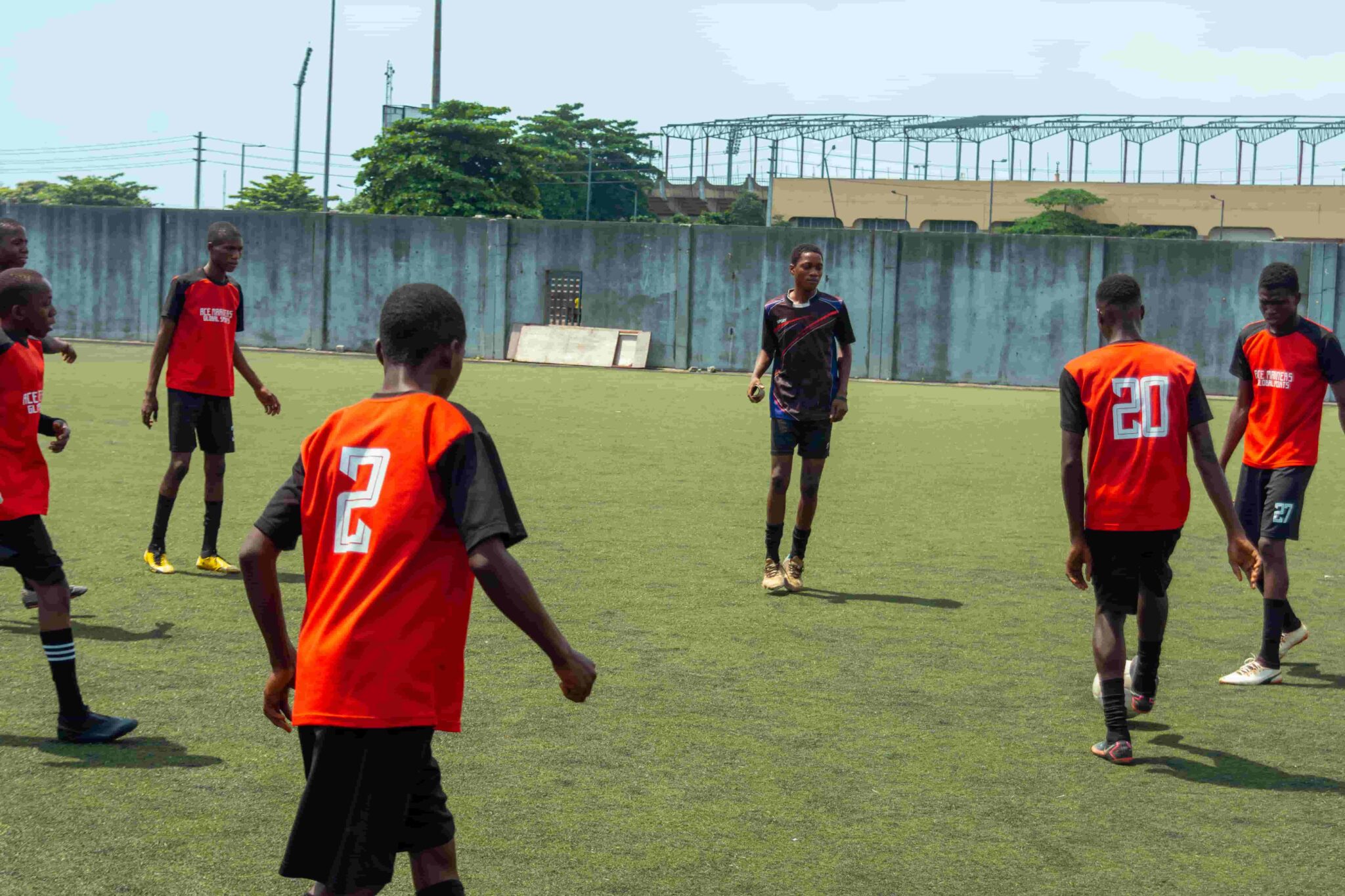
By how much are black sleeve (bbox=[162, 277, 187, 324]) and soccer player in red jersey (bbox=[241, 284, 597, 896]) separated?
241 inches

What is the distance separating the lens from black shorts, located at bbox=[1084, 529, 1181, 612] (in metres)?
5.68

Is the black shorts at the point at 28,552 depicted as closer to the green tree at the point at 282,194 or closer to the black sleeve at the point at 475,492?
the black sleeve at the point at 475,492

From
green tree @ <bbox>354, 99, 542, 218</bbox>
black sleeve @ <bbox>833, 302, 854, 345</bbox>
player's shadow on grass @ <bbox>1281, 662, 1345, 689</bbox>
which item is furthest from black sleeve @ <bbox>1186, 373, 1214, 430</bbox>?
green tree @ <bbox>354, 99, 542, 218</bbox>

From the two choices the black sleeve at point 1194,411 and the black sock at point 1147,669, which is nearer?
the black sleeve at point 1194,411

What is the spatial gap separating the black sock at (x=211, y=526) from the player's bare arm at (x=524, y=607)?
6016 millimetres

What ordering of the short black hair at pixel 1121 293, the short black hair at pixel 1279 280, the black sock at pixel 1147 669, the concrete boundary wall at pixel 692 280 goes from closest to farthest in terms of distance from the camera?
1. the short black hair at pixel 1121 293
2. the black sock at pixel 1147 669
3. the short black hair at pixel 1279 280
4. the concrete boundary wall at pixel 692 280

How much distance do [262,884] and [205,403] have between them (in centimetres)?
523

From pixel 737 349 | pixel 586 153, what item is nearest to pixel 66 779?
pixel 737 349

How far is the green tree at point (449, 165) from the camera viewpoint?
183ft

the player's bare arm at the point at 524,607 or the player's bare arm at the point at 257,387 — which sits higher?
the player's bare arm at the point at 257,387

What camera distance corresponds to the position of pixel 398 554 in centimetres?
309

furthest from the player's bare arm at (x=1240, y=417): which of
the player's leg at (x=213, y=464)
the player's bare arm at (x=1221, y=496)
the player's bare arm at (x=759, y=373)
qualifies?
the player's leg at (x=213, y=464)

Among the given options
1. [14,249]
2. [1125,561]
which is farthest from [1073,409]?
[14,249]

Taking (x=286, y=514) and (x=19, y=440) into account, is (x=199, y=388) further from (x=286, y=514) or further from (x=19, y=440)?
(x=286, y=514)
